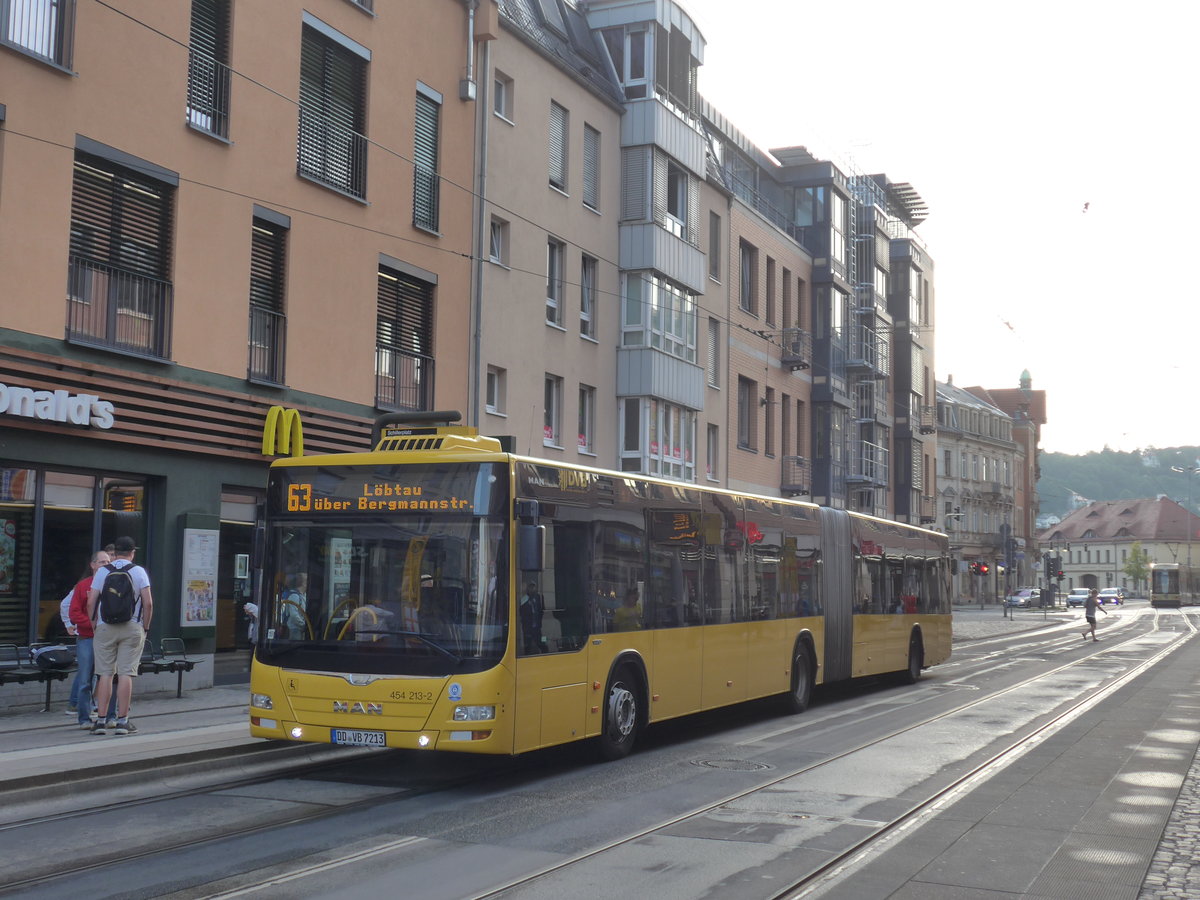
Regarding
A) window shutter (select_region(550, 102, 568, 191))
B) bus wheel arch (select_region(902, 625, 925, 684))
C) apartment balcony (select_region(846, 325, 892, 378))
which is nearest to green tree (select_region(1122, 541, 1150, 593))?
apartment balcony (select_region(846, 325, 892, 378))

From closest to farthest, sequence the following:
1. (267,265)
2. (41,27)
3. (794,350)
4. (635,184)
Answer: (41,27) < (267,265) < (635,184) < (794,350)

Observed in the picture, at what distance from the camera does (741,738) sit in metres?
15.0

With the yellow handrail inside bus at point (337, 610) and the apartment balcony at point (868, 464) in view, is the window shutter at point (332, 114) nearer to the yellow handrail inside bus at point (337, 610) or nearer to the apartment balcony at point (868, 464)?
the yellow handrail inside bus at point (337, 610)

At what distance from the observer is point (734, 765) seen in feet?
41.3

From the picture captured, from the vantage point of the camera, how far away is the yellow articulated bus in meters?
10.8

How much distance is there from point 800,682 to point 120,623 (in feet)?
29.5

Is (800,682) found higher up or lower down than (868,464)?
lower down

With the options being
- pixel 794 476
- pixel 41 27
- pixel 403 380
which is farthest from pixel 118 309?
Result: pixel 794 476

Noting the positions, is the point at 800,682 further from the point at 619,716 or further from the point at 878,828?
the point at 878,828

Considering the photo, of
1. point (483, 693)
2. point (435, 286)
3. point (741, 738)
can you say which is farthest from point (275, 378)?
point (483, 693)

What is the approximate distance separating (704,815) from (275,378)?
488 inches

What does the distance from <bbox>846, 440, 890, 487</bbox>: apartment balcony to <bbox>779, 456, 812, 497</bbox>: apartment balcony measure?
3525 millimetres

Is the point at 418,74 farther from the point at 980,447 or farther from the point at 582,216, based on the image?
the point at 980,447

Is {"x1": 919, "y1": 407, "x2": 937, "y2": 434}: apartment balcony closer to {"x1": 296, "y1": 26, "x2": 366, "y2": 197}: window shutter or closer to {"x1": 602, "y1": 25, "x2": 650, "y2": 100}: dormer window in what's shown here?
{"x1": 602, "y1": 25, "x2": 650, "y2": 100}: dormer window
